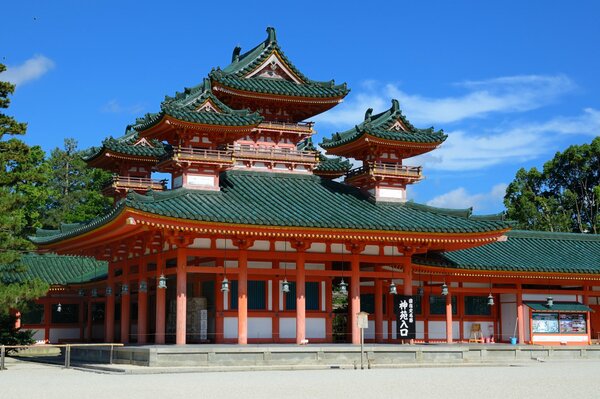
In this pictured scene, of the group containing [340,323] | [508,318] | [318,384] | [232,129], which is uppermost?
[232,129]

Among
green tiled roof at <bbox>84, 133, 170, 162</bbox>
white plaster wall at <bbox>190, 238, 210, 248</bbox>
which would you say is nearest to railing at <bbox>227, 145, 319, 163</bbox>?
green tiled roof at <bbox>84, 133, 170, 162</bbox>

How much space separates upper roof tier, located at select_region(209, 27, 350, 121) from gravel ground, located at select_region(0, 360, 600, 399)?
14.6 metres

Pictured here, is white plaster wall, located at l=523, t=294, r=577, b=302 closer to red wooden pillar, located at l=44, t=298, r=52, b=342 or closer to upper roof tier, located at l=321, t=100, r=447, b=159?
upper roof tier, located at l=321, t=100, r=447, b=159

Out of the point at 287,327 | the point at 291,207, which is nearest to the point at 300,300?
the point at 287,327

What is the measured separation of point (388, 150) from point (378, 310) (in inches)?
282

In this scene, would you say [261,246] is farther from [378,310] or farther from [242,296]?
[378,310]

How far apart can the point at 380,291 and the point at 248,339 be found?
22.3 ft

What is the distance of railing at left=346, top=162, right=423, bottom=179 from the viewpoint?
3725 centimetres

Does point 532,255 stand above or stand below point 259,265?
above

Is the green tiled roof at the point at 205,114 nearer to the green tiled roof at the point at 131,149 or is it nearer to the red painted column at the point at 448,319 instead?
the green tiled roof at the point at 131,149

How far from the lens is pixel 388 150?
3791 cm

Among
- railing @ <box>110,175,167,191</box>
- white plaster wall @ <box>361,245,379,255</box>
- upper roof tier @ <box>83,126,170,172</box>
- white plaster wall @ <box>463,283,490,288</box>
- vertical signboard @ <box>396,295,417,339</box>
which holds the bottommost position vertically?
vertical signboard @ <box>396,295,417,339</box>

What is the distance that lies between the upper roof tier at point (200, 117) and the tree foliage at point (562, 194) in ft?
147

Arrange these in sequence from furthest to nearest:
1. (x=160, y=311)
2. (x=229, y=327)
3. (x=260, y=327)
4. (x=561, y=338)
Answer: (x=561, y=338) → (x=260, y=327) → (x=229, y=327) → (x=160, y=311)
